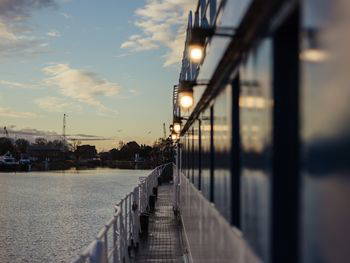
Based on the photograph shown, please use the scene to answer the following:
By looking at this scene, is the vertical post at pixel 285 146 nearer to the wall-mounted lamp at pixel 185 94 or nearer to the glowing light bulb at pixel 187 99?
the wall-mounted lamp at pixel 185 94

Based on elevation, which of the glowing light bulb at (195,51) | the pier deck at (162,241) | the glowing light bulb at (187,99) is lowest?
the pier deck at (162,241)

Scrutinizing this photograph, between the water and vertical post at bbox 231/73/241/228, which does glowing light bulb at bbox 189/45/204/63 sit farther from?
the water

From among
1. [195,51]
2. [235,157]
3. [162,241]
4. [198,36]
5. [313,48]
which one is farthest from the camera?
[162,241]

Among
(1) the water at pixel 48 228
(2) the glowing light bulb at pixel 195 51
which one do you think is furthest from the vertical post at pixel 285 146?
(1) the water at pixel 48 228

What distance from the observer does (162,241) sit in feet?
44.7

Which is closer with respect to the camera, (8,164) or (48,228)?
(48,228)

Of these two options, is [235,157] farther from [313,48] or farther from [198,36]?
[313,48]

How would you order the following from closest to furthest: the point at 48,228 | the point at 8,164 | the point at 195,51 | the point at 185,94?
1. the point at 195,51
2. the point at 185,94
3. the point at 48,228
4. the point at 8,164

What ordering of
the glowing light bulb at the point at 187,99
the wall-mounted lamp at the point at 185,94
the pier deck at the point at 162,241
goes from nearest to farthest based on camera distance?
the wall-mounted lamp at the point at 185,94 < the glowing light bulb at the point at 187,99 < the pier deck at the point at 162,241

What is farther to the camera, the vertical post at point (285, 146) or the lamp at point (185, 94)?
the lamp at point (185, 94)

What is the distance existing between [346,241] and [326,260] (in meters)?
0.19

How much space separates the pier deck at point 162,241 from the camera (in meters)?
11.4

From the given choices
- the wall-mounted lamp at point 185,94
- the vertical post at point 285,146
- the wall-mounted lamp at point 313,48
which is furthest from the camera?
the wall-mounted lamp at point 185,94

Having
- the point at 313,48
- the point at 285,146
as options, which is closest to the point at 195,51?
the point at 285,146
